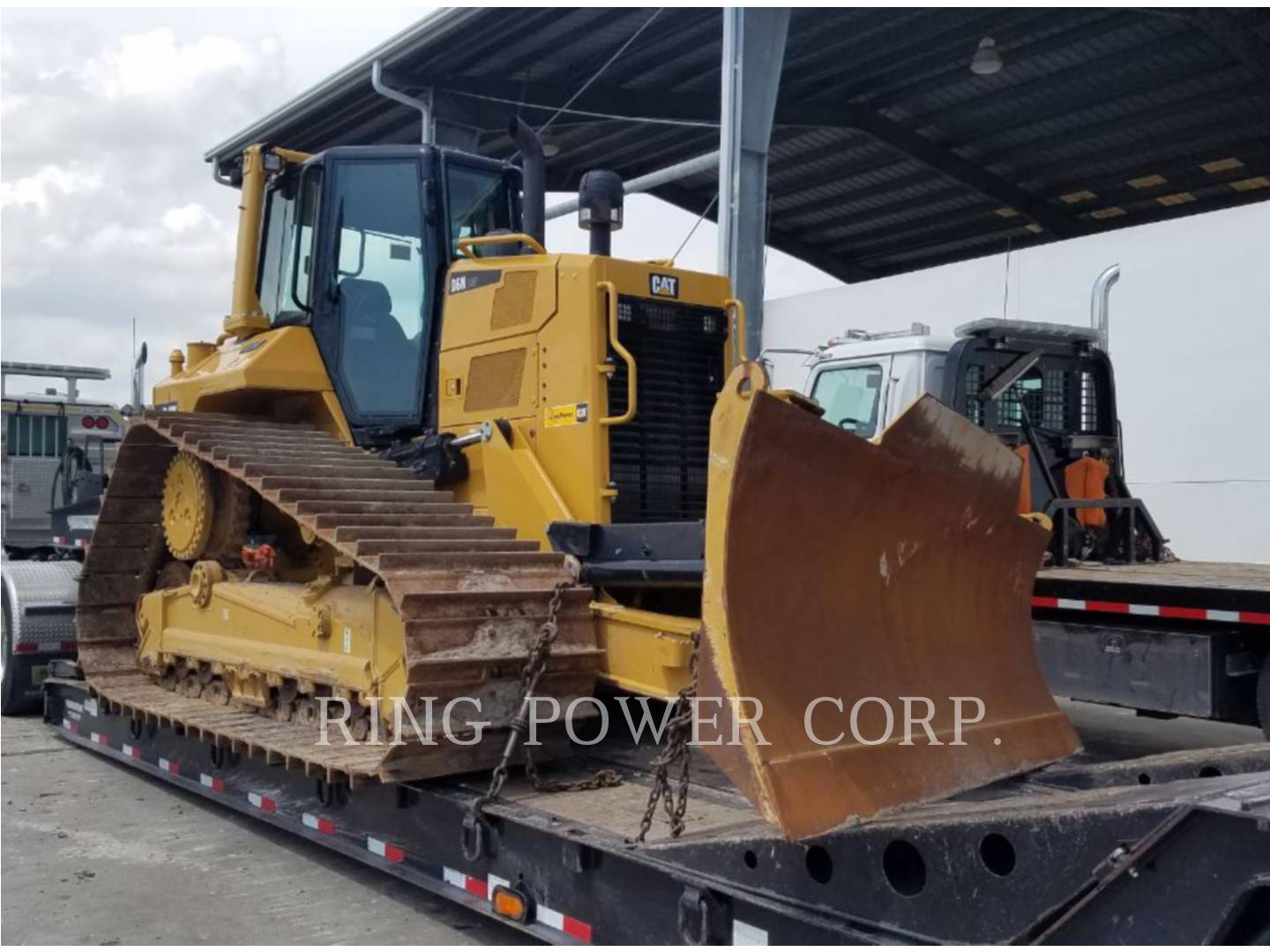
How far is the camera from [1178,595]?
20.4ft

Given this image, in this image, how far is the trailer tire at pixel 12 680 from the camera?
29.3 feet

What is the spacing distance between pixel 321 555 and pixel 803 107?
12169 millimetres

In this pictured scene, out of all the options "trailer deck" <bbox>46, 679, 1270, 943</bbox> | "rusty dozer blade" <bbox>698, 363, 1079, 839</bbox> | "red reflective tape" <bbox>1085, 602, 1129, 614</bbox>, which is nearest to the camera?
"trailer deck" <bbox>46, 679, 1270, 943</bbox>

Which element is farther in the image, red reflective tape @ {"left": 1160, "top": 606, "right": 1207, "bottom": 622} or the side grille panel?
red reflective tape @ {"left": 1160, "top": 606, "right": 1207, "bottom": 622}

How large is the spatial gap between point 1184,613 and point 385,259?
4376 millimetres

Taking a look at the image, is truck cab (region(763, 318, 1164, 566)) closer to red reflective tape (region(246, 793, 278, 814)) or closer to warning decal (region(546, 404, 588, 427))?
warning decal (region(546, 404, 588, 427))

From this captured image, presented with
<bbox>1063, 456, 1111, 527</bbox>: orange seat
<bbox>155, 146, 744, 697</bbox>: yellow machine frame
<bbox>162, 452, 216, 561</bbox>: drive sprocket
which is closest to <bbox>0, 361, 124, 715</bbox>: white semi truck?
<bbox>162, 452, 216, 561</bbox>: drive sprocket

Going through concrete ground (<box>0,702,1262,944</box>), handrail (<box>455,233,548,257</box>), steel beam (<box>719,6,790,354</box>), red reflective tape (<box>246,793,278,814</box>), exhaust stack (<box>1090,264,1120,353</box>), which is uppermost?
Answer: steel beam (<box>719,6,790,354</box>)

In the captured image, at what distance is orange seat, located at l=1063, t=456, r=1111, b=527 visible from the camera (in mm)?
8000

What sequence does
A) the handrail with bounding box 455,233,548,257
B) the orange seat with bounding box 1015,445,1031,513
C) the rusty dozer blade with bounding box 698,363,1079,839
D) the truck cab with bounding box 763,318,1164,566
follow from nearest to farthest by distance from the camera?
the rusty dozer blade with bounding box 698,363,1079,839, the handrail with bounding box 455,233,548,257, the orange seat with bounding box 1015,445,1031,513, the truck cab with bounding box 763,318,1164,566

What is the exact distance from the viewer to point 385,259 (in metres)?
6.13

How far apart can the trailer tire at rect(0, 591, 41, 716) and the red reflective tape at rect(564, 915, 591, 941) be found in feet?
21.3

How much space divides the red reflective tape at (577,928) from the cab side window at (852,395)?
5484 millimetres

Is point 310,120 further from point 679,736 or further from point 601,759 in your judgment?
point 679,736
